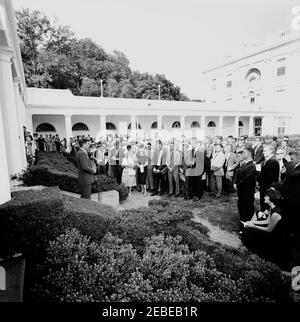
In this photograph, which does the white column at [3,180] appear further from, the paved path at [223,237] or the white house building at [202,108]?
the white house building at [202,108]

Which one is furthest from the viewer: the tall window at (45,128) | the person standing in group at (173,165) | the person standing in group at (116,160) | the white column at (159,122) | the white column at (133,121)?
the white column at (159,122)

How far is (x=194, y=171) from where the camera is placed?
7.17 m

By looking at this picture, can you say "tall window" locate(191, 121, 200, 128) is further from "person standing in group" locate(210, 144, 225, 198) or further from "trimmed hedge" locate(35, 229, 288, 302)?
"trimmed hedge" locate(35, 229, 288, 302)

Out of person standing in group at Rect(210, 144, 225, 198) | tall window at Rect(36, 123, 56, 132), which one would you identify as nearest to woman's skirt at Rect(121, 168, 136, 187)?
person standing in group at Rect(210, 144, 225, 198)

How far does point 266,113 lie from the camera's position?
29438 millimetres

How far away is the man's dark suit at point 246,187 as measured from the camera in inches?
186

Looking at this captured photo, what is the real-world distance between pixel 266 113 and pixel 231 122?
4.73m

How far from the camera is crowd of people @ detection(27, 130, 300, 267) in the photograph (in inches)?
134

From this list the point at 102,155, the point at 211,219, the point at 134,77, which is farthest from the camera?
the point at 134,77

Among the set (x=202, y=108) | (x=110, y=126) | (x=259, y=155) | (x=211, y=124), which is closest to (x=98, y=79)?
(x=110, y=126)

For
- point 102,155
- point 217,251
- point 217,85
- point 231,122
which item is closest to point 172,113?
point 217,85

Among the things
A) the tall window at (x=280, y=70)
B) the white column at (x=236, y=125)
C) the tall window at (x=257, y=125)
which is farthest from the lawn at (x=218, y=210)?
the tall window at (x=257, y=125)
